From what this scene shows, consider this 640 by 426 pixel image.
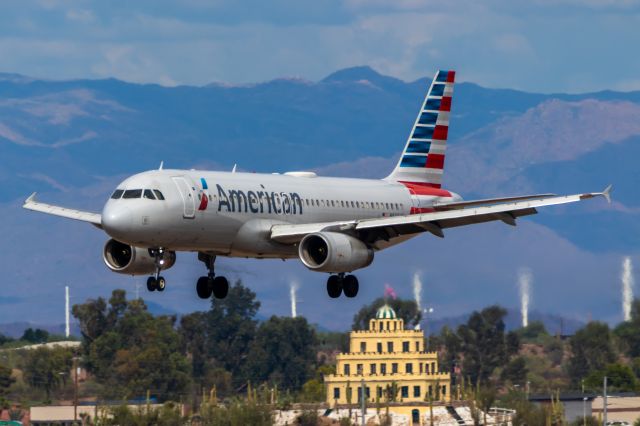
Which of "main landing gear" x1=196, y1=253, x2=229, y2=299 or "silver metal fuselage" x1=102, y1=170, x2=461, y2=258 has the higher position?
"silver metal fuselage" x1=102, y1=170, x2=461, y2=258

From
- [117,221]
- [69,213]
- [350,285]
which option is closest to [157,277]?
[117,221]

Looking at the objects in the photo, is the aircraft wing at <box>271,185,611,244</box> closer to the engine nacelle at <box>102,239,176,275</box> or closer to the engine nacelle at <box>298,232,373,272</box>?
the engine nacelle at <box>298,232,373,272</box>

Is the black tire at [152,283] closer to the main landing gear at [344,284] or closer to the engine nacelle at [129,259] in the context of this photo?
the engine nacelle at [129,259]

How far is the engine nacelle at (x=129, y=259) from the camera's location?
7619cm

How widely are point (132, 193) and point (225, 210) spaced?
13.4 feet

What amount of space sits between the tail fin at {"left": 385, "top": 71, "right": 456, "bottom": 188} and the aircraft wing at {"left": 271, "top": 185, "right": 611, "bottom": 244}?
1049 cm

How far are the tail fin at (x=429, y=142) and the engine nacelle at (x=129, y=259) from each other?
1676cm

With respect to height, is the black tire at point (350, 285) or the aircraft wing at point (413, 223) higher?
the aircraft wing at point (413, 223)

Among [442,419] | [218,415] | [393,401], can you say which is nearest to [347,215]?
[218,415]

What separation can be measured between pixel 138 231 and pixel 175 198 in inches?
89.2

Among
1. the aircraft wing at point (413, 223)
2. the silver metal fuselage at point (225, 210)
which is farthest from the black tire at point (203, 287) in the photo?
the aircraft wing at point (413, 223)

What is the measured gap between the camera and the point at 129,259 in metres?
76.4

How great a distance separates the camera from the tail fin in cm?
8988

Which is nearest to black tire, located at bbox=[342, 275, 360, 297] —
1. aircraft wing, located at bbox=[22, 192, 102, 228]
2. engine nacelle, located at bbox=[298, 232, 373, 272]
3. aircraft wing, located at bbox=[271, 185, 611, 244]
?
engine nacelle, located at bbox=[298, 232, 373, 272]
